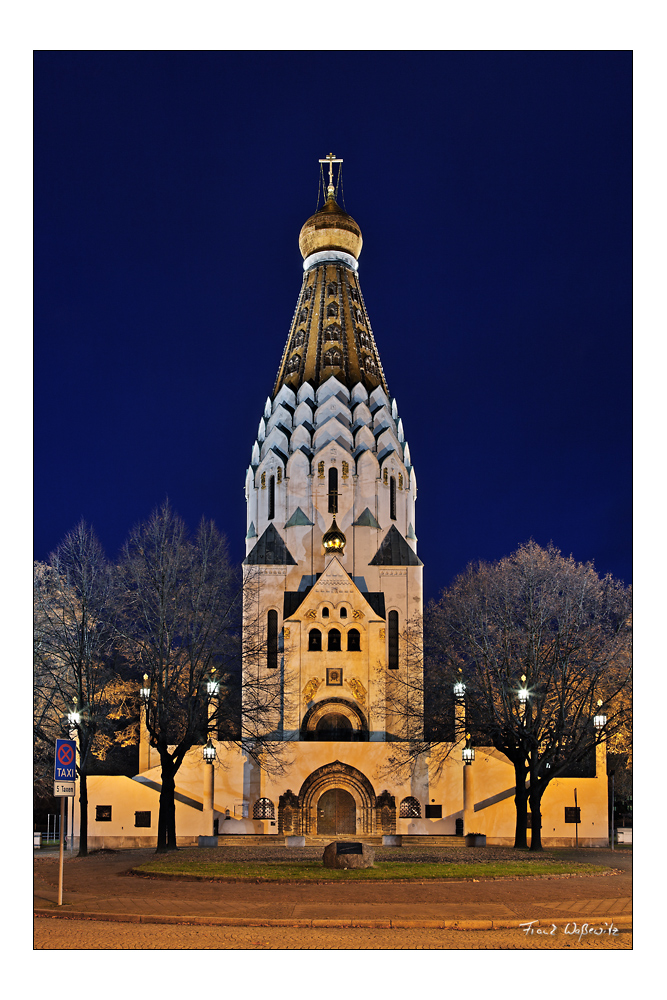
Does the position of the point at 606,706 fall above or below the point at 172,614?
below

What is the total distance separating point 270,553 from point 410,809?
15.4m

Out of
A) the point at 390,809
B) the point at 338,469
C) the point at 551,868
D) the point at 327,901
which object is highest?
the point at 338,469

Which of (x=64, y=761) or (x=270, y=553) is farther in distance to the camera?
(x=270, y=553)

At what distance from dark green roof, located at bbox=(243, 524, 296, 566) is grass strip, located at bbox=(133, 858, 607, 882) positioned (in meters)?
25.8

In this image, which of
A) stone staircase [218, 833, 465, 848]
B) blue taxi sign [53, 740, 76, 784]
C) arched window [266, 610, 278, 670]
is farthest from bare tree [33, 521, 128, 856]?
arched window [266, 610, 278, 670]

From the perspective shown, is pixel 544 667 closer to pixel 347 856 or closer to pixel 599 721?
pixel 599 721

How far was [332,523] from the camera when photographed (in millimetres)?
49344

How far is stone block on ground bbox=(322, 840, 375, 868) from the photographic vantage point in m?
21.0

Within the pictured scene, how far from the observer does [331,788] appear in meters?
39.2

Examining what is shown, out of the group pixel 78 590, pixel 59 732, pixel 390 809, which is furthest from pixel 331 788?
pixel 78 590

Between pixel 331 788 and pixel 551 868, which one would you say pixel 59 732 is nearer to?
pixel 331 788

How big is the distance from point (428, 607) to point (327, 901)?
37.8m

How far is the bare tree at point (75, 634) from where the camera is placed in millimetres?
27391

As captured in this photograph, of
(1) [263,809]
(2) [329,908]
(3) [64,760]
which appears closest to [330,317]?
(1) [263,809]
